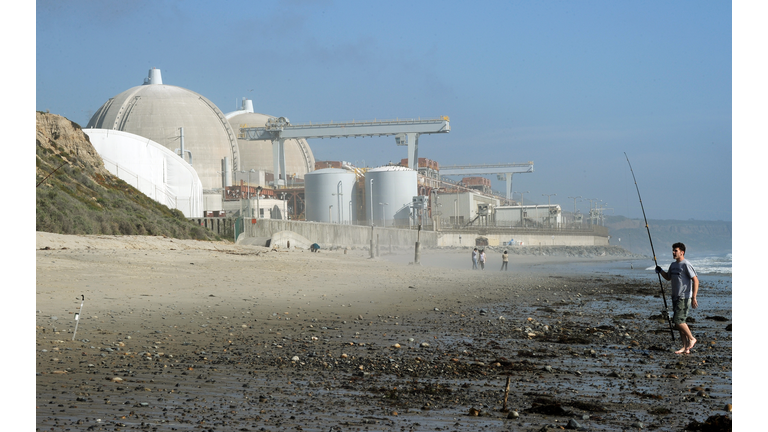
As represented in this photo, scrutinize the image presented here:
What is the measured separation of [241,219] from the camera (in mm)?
34000

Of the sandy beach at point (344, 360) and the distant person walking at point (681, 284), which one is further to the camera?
the distant person walking at point (681, 284)

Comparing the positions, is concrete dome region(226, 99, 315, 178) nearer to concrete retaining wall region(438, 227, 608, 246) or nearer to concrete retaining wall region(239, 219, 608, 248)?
concrete retaining wall region(438, 227, 608, 246)

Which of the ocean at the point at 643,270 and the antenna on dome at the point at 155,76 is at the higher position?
the antenna on dome at the point at 155,76

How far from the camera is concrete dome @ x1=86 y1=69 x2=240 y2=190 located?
69688mm

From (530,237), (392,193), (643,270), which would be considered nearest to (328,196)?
(392,193)

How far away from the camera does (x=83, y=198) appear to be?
92.9 feet

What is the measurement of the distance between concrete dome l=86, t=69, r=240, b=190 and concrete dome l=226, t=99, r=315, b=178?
1005 centimetres

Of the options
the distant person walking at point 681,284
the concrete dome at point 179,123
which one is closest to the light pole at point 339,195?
the concrete dome at point 179,123

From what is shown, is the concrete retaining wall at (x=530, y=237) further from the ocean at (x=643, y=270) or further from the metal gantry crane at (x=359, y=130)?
the ocean at (x=643, y=270)

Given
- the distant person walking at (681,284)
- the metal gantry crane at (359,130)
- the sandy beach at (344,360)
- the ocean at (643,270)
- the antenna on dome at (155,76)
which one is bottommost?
the ocean at (643,270)

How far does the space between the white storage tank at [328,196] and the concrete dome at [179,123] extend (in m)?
9.79

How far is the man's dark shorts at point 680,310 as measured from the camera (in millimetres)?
7965

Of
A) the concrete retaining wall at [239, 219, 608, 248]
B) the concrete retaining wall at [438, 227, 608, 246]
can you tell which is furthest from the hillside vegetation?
the concrete retaining wall at [438, 227, 608, 246]
